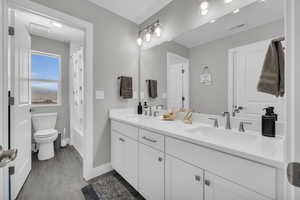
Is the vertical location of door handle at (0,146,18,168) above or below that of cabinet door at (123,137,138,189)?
above

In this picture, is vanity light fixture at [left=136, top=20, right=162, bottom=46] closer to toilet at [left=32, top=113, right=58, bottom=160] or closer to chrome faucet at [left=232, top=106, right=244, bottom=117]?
chrome faucet at [left=232, top=106, right=244, bottom=117]

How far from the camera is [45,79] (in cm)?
306

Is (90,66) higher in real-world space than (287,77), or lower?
higher

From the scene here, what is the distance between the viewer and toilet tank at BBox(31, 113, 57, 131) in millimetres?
2582

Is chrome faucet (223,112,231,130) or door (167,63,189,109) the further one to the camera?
door (167,63,189,109)

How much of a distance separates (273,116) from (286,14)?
87 centimetres

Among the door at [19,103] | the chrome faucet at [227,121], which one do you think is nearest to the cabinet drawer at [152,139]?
the chrome faucet at [227,121]

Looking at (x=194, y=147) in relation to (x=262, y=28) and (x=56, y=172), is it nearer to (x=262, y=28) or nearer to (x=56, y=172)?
(x=262, y=28)

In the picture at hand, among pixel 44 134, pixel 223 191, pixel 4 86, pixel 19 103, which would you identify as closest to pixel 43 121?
pixel 44 134

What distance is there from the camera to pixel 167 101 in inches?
73.9

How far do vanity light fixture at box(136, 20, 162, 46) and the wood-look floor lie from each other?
2284 millimetres

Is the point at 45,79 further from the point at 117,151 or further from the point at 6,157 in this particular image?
the point at 6,157

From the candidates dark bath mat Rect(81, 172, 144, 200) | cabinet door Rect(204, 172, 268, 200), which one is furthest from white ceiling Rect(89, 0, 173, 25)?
dark bath mat Rect(81, 172, 144, 200)

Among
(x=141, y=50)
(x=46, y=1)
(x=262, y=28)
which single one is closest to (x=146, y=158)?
(x=262, y=28)
